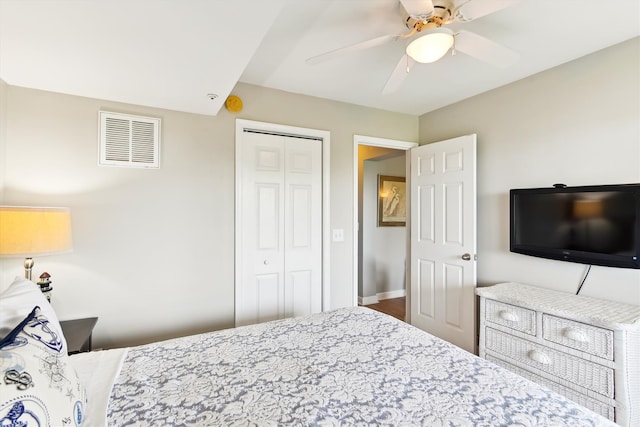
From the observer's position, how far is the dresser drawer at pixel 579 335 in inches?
65.9

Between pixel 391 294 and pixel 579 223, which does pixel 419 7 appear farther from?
pixel 391 294

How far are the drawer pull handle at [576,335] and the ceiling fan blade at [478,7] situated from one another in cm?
180

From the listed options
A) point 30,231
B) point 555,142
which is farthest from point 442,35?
point 30,231

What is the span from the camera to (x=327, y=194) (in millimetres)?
2883

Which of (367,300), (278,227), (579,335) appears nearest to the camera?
(579,335)

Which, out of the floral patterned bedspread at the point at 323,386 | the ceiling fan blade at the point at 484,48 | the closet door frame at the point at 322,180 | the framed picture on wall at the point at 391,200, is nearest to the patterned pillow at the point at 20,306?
the floral patterned bedspread at the point at 323,386

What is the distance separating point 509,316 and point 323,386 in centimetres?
165

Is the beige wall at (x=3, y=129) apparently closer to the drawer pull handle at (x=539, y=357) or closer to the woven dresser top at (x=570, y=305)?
the woven dresser top at (x=570, y=305)

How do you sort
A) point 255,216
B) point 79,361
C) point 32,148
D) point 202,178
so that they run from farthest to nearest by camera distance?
1. point 255,216
2. point 202,178
3. point 32,148
4. point 79,361

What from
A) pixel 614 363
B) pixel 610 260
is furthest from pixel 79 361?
pixel 610 260

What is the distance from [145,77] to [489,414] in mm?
2307

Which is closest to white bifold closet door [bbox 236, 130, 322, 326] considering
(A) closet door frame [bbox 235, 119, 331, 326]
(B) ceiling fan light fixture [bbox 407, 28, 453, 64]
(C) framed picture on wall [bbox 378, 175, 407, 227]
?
(A) closet door frame [bbox 235, 119, 331, 326]

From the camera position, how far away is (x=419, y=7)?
1.31 meters

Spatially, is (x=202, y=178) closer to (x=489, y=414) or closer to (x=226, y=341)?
(x=226, y=341)
